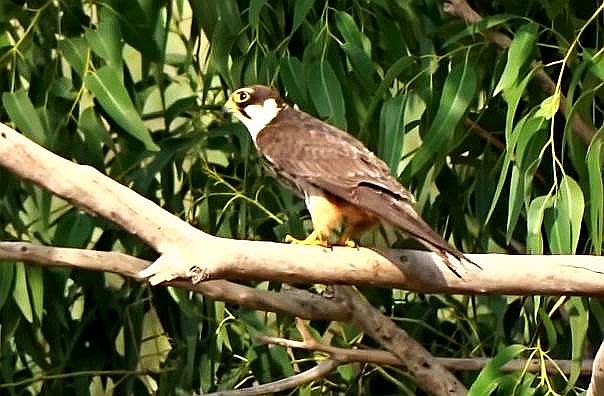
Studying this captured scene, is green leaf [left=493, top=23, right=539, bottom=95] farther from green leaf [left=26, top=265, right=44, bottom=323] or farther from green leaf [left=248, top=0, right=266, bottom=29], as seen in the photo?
green leaf [left=26, top=265, right=44, bottom=323]

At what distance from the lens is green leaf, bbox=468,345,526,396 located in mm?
2506

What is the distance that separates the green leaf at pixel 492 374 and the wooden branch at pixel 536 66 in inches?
13.8

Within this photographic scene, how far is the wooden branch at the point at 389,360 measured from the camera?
2.66 m

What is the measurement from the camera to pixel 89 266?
2346 mm

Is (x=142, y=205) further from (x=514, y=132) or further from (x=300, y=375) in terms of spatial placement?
(x=300, y=375)

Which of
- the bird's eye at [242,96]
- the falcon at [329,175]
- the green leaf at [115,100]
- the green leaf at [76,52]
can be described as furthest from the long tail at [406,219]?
the green leaf at [76,52]

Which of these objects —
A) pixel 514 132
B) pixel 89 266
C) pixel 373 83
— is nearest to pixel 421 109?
pixel 373 83

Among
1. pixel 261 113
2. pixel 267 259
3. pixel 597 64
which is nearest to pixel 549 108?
pixel 597 64

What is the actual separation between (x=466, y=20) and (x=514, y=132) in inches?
16.3

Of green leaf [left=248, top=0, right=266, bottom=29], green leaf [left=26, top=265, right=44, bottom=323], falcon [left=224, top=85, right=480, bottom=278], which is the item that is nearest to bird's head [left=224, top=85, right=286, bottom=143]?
falcon [left=224, top=85, right=480, bottom=278]

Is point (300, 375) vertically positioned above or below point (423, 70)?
below

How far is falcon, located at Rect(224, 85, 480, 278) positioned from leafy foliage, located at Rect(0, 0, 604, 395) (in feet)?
0.31

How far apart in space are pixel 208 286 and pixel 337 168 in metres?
0.31

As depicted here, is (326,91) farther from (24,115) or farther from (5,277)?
Result: (5,277)
